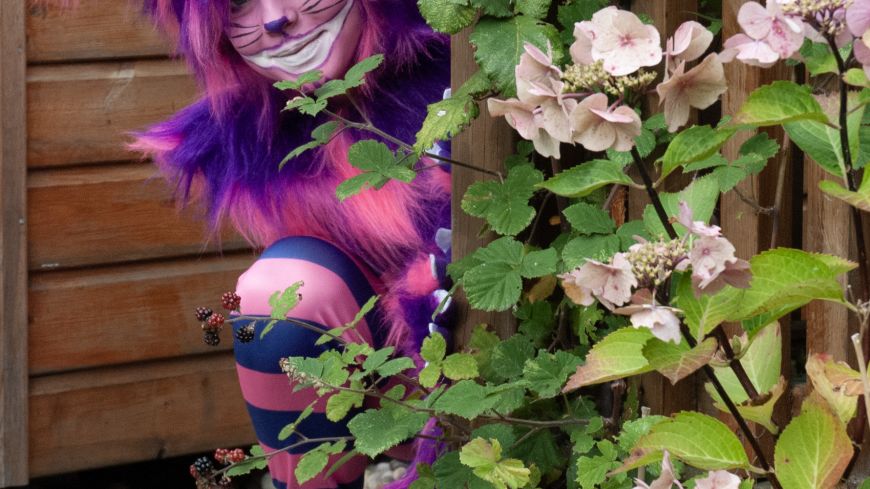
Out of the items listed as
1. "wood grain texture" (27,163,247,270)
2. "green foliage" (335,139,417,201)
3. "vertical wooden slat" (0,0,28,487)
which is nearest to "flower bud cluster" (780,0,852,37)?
"green foliage" (335,139,417,201)

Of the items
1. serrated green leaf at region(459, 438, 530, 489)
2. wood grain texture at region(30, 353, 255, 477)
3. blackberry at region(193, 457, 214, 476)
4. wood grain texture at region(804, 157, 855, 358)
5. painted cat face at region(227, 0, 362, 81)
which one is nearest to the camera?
wood grain texture at region(804, 157, 855, 358)

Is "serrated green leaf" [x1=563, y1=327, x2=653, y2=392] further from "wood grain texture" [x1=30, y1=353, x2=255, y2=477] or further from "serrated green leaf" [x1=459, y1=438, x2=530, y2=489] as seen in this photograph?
"wood grain texture" [x1=30, y1=353, x2=255, y2=477]

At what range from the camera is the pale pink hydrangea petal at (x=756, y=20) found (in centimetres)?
93

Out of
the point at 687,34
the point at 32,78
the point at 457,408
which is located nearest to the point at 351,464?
the point at 457,408

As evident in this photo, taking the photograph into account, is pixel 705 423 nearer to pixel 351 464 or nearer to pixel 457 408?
pixel 457 408

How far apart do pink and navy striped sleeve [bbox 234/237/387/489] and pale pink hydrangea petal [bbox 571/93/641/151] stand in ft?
3.34

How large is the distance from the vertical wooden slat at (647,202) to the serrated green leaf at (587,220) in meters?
0.15

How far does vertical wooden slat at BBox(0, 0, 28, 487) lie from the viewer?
2.85 meters

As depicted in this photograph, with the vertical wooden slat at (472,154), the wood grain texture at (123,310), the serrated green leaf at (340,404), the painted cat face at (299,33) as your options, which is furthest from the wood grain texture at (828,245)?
the wood grain texture at (123,310)

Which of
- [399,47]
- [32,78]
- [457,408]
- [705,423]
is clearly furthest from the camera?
[32,78]

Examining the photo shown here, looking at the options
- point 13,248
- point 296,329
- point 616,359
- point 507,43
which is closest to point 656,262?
point 616,359

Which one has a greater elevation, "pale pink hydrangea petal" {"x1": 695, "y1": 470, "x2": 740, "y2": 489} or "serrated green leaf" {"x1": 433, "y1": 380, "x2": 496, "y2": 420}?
"pale pink hydrangea petal" {"x1": 695, "y1": 470, "x2": 740, "y2": 489}

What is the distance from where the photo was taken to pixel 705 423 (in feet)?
3.39

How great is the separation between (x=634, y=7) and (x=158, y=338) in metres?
1.86
